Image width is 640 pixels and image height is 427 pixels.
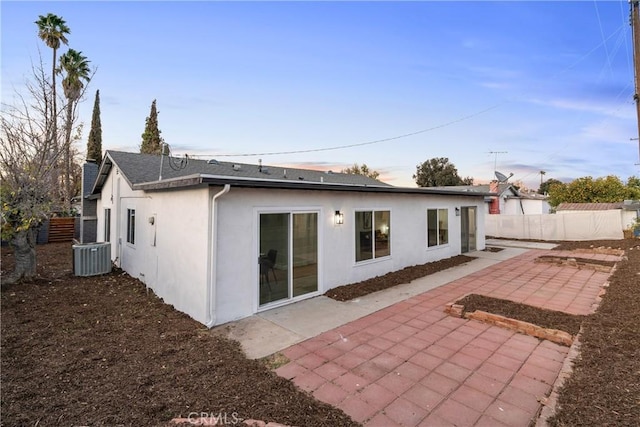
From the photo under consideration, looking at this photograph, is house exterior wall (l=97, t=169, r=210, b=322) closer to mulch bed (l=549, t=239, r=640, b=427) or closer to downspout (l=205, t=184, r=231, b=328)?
downspout (l=205, t=184, r=231, b=328)

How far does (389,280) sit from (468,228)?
6465 millimetres

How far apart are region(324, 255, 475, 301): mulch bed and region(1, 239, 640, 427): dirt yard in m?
2.84

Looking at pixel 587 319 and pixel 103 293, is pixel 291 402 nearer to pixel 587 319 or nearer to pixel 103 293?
pixel 587 319

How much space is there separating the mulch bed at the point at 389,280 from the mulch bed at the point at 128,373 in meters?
2.81

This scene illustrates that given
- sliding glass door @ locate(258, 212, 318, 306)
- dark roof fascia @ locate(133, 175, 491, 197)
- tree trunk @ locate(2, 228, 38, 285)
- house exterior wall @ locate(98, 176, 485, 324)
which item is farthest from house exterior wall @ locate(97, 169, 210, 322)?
tree trunk @ locate(2, 228, 38, 285)

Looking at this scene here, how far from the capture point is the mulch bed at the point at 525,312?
4.66 meters

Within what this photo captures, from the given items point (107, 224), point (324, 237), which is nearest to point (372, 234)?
point (324, 237)

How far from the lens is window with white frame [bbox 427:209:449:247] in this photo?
9961mm

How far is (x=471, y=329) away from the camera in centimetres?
464

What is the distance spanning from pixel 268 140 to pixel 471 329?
12.4 metres

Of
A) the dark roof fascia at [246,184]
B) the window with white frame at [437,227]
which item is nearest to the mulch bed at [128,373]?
the dark roof fascia at [246,184]

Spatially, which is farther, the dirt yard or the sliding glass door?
the sliding glass door

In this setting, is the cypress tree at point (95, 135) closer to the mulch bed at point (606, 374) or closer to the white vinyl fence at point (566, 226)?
the white vinyl fence at point (566, 226)

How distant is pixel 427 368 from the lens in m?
3.51
